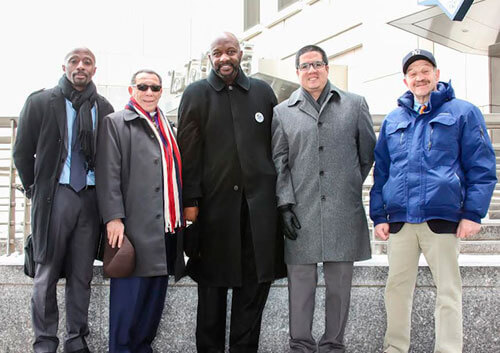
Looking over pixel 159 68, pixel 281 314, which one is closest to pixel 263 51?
pixel 159 68

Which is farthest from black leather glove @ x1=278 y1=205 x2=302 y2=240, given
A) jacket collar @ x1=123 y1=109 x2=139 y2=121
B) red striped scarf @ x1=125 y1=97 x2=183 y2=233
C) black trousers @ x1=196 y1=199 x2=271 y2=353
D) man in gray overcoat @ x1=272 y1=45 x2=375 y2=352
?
jacket collar @ x1=123 y1=109 x2=139 y2=121

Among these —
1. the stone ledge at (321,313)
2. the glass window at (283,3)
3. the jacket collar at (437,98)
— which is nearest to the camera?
the jacket collar at (437,98)

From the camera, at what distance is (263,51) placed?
1983 centimetres

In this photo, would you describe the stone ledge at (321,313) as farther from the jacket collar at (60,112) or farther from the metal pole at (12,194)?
the jacket collar at (60,112)

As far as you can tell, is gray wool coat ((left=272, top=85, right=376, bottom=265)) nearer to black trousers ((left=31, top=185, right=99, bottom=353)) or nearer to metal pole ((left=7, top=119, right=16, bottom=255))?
black trousers ((left=31, top=185, right=99, bottom=353))

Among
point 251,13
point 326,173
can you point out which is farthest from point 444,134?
point 251,13

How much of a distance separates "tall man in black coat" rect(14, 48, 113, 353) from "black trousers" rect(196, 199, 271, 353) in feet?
2.79

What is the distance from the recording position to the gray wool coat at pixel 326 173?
4.13 m

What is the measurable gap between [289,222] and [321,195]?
0.29 metres

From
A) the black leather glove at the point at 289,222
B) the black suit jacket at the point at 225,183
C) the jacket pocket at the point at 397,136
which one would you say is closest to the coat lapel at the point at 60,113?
the black suit jacket at the point at 225,183

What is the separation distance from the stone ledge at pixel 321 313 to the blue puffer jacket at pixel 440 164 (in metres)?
0.96

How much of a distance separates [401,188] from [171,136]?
5.49ft

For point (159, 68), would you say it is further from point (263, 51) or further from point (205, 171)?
point (205, 171)

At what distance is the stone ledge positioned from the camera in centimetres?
470
